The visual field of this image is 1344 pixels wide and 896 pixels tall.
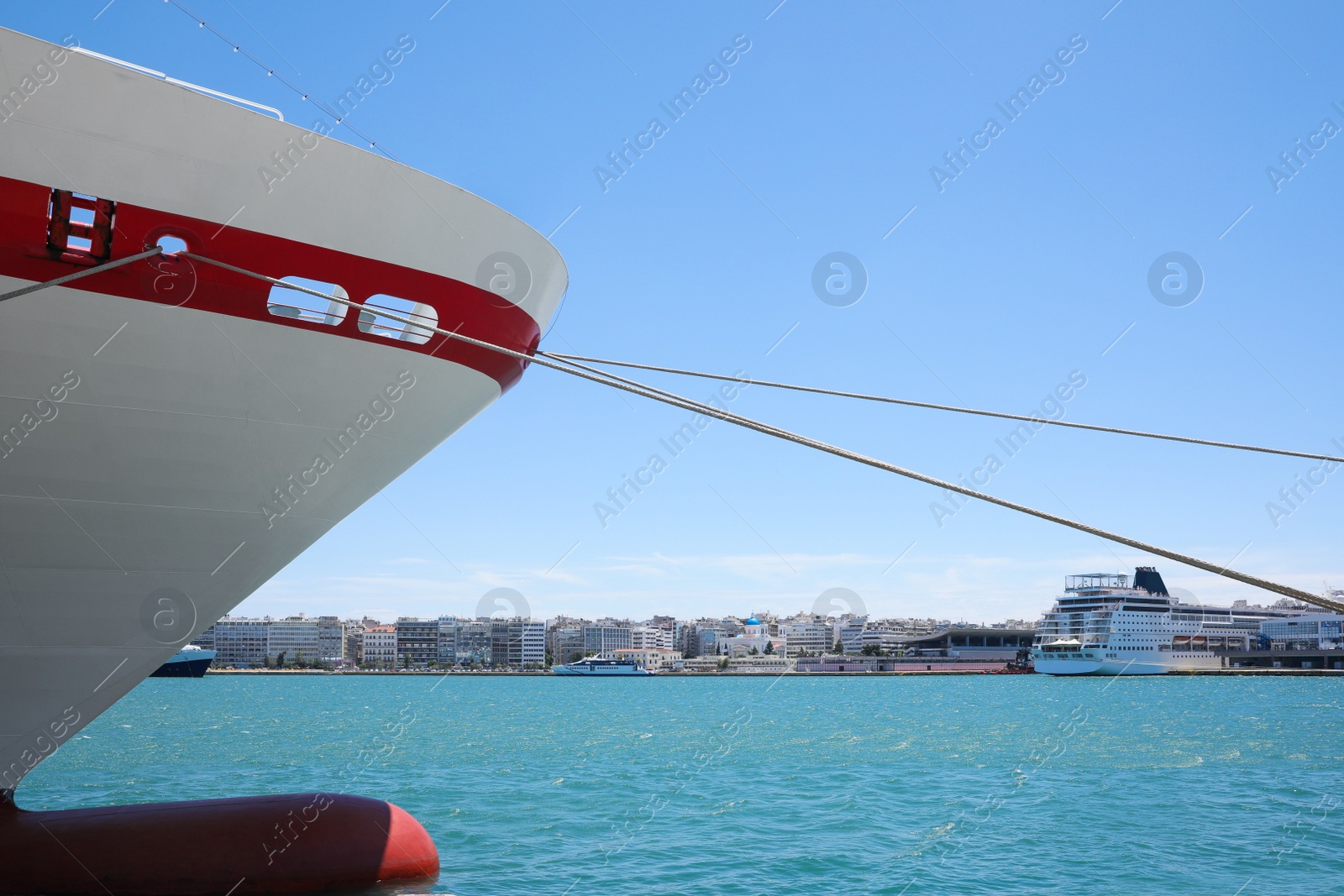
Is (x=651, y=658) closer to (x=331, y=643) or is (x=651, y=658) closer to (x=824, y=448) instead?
(x=331, y=643)

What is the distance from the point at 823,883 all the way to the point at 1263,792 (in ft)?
43.0

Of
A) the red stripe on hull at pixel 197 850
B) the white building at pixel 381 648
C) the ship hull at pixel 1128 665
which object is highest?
the red stripe on hull at pixel 197 850

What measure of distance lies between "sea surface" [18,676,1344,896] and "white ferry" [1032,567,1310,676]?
56.5m

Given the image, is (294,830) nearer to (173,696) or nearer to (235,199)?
(235,199)

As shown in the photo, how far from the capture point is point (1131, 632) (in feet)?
317

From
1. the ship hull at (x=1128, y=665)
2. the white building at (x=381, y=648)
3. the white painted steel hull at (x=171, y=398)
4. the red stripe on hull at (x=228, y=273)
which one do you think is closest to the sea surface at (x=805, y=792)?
the white painted steel hull at (x=171, y=398)

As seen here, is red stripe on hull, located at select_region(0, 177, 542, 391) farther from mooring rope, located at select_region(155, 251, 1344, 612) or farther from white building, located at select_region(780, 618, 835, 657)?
white building, located at select_region(780, 618, 835, 657)

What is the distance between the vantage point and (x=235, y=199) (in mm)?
6668

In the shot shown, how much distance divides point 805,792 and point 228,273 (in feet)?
51.9

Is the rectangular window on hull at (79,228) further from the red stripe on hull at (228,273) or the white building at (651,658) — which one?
the white building at (651,658)

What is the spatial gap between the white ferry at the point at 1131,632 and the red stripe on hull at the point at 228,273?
331 ft

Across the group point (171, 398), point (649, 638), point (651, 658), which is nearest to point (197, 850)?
point (171, 398)

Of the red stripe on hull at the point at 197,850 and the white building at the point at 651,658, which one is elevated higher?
the red stripe on hull at the point at 197,850

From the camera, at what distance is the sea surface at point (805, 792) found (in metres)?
12.2
